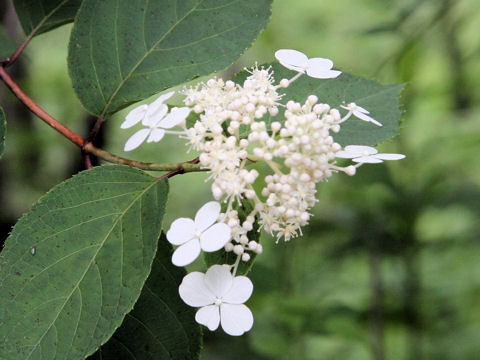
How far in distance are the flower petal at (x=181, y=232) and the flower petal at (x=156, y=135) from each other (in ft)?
0.45

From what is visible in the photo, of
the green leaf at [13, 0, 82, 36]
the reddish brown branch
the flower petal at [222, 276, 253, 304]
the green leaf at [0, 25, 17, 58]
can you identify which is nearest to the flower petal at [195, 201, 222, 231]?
the flower petal at [222, 276, 253, 304]

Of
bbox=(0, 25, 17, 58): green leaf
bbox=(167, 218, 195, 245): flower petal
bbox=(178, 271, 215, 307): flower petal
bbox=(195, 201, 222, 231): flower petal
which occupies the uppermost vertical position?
bbox=(0, 25, 17, 58): green leaf

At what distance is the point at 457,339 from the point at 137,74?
185cm

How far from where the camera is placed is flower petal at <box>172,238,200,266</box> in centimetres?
74

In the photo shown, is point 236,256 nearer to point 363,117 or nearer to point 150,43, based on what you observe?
point 363,117

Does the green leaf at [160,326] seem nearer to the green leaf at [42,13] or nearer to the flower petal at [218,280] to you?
the flower petal at [218,280]

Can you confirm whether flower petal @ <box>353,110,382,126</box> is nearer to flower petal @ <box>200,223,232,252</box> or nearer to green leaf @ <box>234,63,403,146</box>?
green leaf @ <box>234,63,403,146</box>

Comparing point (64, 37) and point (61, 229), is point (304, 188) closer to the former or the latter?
point (61, 229)

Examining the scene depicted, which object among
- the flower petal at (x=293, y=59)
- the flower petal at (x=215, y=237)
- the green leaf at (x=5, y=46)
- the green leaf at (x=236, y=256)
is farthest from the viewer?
the green leaf at (x=5, y=46)

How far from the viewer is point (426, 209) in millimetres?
1961

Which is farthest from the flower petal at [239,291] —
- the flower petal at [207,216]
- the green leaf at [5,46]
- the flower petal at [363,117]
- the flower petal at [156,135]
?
the green leaf at [5,46]

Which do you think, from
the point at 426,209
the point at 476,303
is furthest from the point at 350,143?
the point at 476,303

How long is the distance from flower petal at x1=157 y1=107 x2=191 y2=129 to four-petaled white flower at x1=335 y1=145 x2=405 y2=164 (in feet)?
0.87

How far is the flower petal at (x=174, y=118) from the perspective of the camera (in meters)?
0.82
